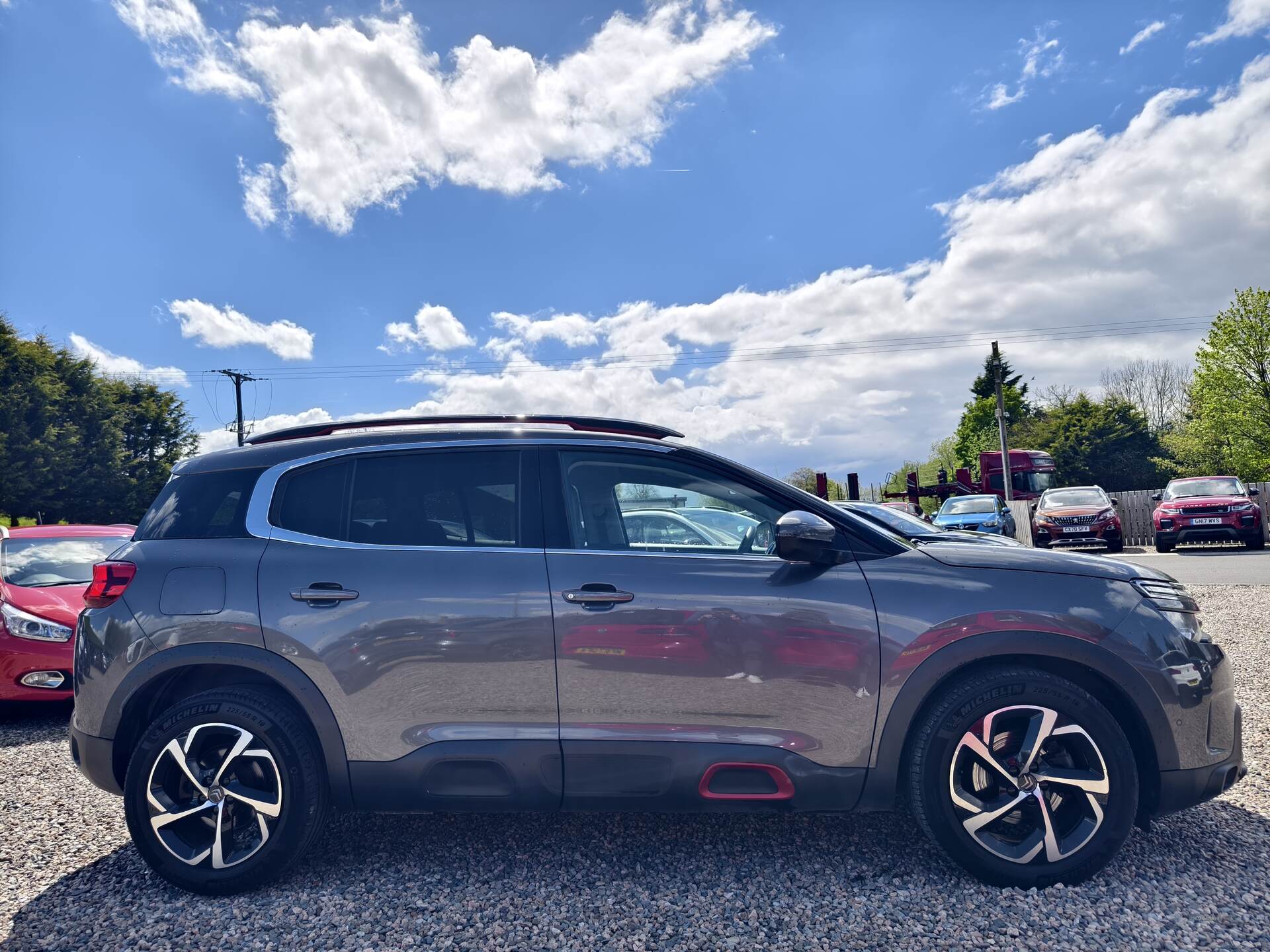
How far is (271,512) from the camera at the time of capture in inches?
129

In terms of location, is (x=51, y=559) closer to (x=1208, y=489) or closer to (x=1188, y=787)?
(x=1188, y=787)

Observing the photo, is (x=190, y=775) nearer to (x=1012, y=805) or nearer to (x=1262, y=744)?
(x=1012, y=805)

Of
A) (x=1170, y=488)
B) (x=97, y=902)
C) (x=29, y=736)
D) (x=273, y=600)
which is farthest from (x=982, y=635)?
(x=1170, y=488)

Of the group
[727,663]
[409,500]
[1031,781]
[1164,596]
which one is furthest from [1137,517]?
[409,500]

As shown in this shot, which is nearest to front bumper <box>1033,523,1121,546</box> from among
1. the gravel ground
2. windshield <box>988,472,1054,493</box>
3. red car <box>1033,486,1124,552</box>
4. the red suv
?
red car <box>1033,486,1124,552</box>

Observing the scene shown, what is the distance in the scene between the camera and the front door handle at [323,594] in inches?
120

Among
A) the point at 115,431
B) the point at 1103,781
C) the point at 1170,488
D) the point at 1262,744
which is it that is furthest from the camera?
the point at 115,431

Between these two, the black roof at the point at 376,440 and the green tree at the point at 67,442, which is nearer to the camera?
the black roof at the point at 376,440

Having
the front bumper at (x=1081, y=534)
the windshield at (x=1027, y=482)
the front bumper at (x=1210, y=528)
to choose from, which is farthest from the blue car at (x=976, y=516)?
the windshield at (x=1027, y=482)

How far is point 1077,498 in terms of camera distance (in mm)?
20375

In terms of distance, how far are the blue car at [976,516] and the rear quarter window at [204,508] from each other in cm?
1654

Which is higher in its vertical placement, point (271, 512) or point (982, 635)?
point (271, 512)

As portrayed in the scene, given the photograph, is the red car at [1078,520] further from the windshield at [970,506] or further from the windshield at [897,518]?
the windshield at [897,518]

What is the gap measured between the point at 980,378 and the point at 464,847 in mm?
78596
